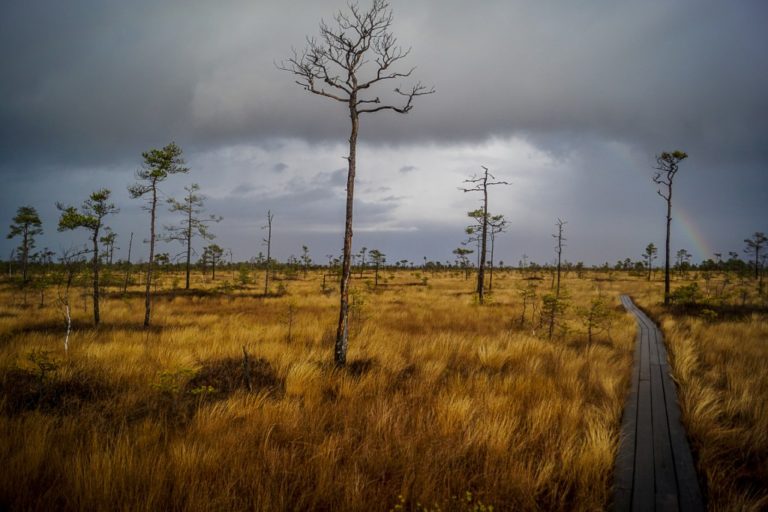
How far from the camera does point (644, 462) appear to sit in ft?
11.7

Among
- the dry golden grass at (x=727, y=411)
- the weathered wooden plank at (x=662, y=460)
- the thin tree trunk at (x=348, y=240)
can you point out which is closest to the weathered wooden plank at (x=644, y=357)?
the dry golden grass at (x=727, y=411)

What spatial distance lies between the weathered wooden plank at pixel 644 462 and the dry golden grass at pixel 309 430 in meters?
0.24

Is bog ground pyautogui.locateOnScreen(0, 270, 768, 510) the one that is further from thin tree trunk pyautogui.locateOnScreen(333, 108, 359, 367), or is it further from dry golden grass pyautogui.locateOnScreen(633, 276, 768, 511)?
thin tree trunk pyautogui.locateOnScreen(333, 108, 359, 367)

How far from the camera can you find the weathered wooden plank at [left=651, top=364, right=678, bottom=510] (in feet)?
9.81

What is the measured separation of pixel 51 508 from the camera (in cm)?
252

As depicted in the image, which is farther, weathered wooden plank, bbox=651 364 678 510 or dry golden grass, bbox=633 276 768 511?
dry golden grass, bbox=633 276 768 511

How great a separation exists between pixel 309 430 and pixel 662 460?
13.5 ft

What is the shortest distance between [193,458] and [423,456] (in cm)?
232

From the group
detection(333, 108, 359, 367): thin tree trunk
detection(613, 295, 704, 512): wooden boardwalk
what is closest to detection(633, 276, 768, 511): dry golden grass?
detection(613, 295, 704, 512): wooden boardwalk

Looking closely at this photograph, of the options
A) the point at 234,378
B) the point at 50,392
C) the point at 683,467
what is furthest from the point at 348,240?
the point at 683,467

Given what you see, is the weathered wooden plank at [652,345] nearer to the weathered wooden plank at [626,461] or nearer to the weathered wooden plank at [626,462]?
the weathered wooden plank at [626,461]

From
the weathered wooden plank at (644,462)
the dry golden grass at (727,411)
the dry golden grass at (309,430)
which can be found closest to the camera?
the dry golden grass at (309,430)

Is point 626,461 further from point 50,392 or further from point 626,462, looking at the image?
point 50,392

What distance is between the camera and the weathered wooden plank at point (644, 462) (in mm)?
2979
